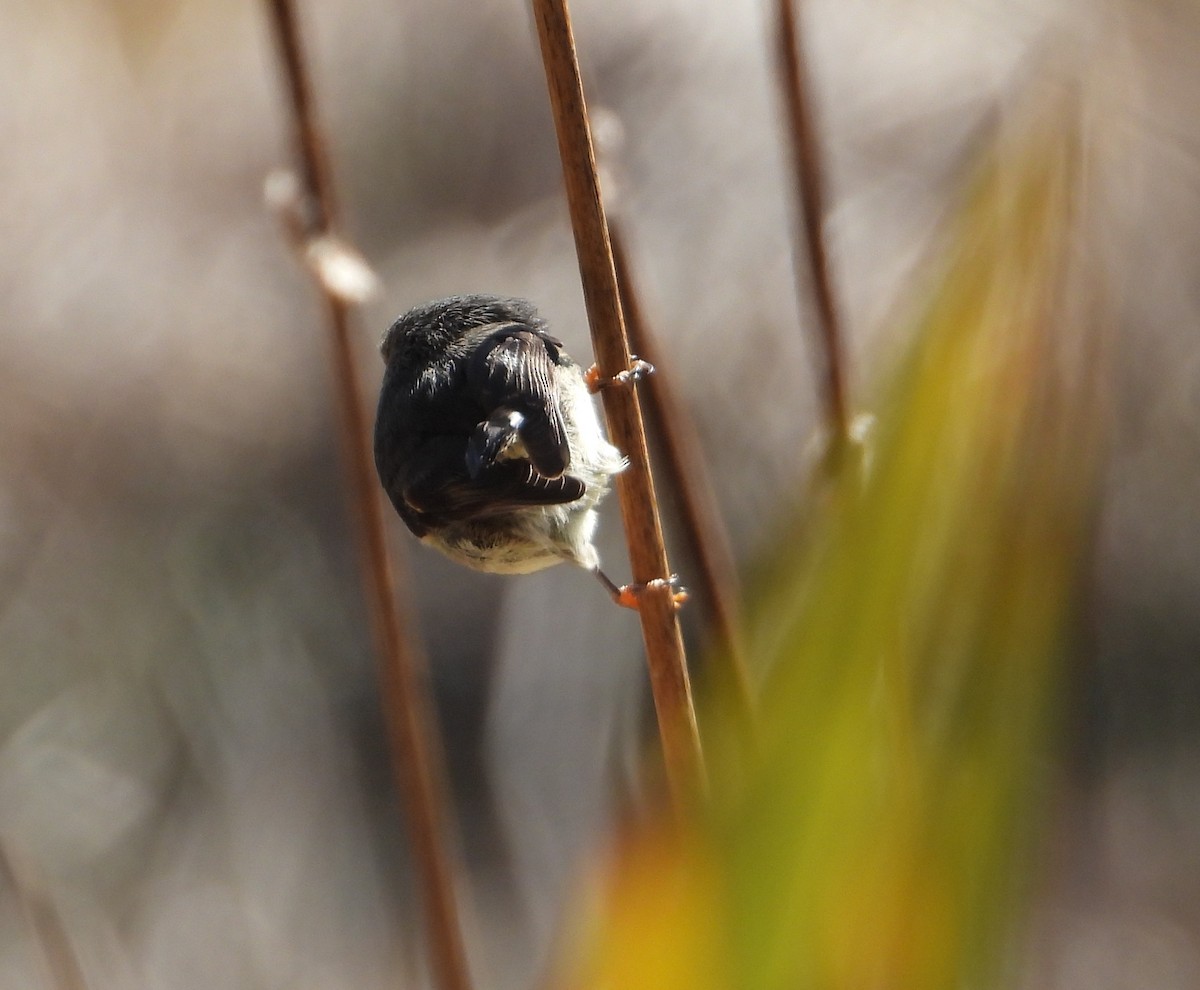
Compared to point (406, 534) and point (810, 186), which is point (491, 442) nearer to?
point (810, 186)

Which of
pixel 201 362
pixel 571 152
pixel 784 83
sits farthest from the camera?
pixel 201 362

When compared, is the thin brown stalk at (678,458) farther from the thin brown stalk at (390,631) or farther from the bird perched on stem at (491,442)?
the thin brown stalk at (390,631)

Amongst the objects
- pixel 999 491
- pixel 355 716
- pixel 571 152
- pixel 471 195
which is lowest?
pixel 355 716

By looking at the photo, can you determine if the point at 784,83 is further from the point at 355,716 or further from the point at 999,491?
the point at 355,716

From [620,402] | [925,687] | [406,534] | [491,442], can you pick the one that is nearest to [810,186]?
[620,402]

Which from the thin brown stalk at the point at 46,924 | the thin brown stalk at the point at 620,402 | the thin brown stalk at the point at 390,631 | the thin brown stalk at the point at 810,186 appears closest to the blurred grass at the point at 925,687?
the thin brown stalk at the point at 620,402

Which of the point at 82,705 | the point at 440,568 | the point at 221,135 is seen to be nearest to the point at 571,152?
the point at 440,568
